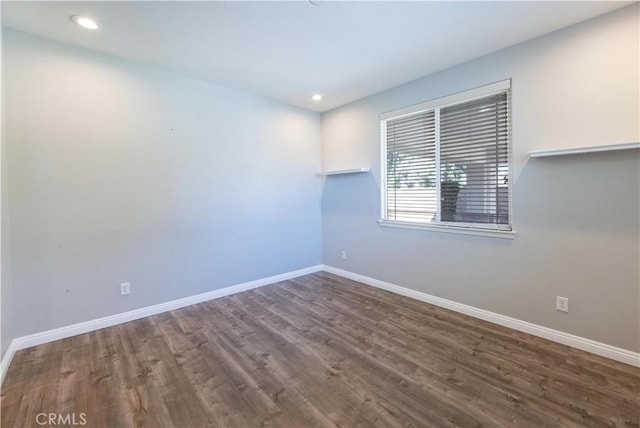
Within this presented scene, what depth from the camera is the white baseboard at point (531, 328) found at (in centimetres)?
216

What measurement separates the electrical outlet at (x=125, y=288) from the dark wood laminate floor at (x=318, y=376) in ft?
1.07

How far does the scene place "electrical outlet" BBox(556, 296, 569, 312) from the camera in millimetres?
2395

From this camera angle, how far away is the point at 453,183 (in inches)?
123

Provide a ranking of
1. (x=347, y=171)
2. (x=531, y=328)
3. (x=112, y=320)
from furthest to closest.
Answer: (x=347, y=171), (x=112, y=320), (x=531, y=328)

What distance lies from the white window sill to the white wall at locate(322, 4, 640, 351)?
65 mm

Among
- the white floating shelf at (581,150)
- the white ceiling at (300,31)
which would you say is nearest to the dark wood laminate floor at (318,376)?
the white floating shelf at (581,150)

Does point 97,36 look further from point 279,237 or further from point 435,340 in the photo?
point 435,340

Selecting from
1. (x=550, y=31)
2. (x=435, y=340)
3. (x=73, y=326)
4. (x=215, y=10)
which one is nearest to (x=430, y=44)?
(x=550, y=31)

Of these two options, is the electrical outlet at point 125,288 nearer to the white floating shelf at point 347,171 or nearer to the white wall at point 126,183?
the white wall at point 126,183

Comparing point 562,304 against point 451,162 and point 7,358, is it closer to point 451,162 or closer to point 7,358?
point 451,162

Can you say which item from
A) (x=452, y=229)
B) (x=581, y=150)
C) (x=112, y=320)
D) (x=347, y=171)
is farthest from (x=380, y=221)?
(x=112, y=320)

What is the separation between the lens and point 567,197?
2348 mm

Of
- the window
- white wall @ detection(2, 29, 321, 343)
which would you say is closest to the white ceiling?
white wall @ detection(2, 29, 321, 343)

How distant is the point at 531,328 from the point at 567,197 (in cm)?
118
